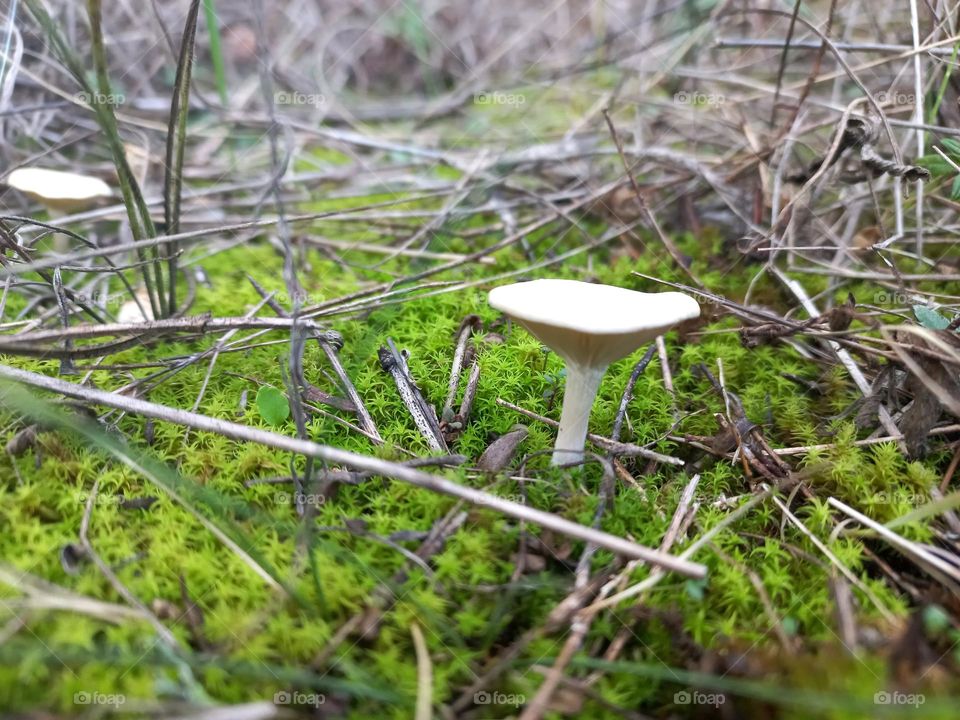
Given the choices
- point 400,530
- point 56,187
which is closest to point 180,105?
point 56,187

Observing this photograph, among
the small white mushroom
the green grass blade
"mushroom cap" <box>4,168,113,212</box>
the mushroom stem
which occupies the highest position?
the green grass blade

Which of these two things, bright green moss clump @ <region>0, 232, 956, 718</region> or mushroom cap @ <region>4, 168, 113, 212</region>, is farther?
mushroom cap @ <region>4, 168, 113, 212</region>

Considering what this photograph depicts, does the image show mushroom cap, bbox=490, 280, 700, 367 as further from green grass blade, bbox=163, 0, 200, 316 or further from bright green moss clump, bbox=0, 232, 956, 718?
green grass blade, bbox=163, 0, 200, 316

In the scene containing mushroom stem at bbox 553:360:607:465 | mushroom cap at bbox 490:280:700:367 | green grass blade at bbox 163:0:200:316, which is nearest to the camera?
mushroom cap at bbox 490:280:700:367

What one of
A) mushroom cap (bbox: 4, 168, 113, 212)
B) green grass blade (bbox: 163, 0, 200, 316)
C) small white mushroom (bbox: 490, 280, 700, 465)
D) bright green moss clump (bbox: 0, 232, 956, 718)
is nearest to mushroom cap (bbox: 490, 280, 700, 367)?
small white mushroom (bbox: 490, 280, 700, 465)

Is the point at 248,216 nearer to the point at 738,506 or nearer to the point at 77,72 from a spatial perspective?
the point at 77,72

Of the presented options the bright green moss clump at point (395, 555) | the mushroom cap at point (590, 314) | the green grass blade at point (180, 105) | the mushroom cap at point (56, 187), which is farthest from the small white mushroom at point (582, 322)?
the mushroom cap at point (56, 187)

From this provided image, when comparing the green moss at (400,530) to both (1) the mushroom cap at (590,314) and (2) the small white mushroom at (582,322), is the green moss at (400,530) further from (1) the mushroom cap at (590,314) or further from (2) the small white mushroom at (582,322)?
(1) the mushroom cap at (590,314)

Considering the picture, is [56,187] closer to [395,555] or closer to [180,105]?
[180,105]
